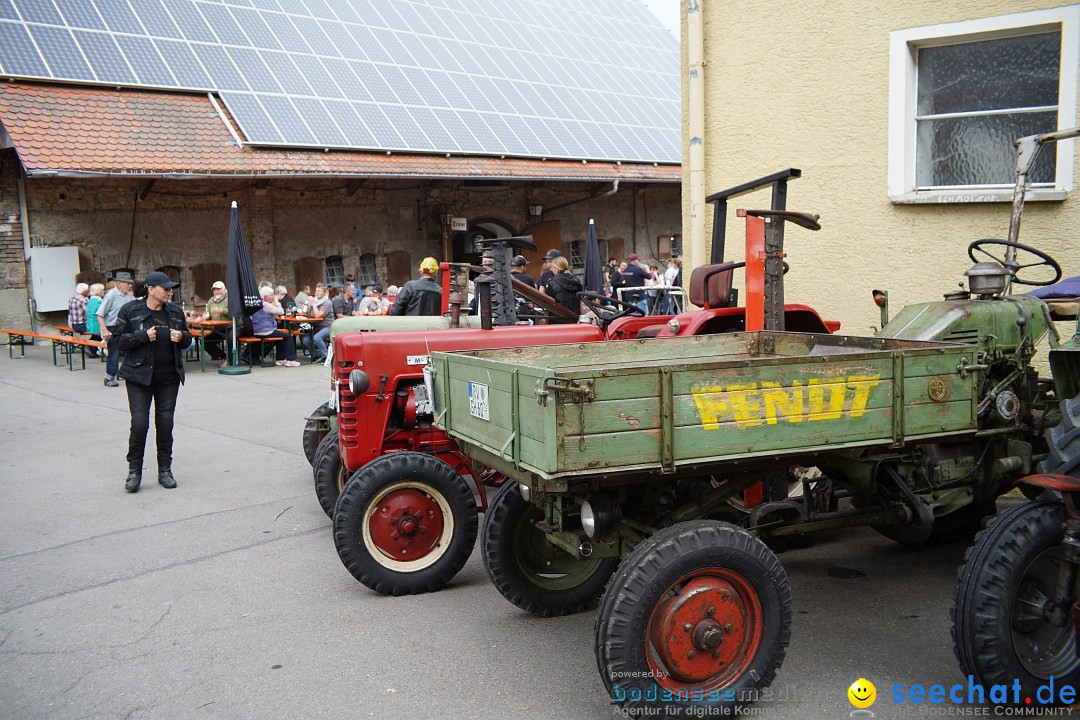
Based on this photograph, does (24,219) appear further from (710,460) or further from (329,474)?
(710,460)

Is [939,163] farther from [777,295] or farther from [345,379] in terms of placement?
[345,379]

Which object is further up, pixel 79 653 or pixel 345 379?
pixel 345 379

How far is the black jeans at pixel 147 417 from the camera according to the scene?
755 centimetres

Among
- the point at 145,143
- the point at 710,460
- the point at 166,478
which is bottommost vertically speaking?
the point at 166,478

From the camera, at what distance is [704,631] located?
135 inches

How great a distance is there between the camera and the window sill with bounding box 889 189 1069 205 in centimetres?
660

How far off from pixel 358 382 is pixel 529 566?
167 cm

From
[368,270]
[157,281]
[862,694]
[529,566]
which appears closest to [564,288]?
[157,281]

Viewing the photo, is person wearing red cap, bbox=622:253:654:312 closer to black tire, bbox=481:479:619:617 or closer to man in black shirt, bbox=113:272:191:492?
man in black shirt, bbox=113:272:191:492

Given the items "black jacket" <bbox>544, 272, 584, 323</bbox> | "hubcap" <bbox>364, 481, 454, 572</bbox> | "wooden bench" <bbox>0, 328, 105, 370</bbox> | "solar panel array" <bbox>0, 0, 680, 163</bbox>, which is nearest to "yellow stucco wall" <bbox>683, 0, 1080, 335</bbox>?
"black jacket" <bbox>544, 272, 584, 323</bbox>

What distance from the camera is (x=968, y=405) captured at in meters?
4.01

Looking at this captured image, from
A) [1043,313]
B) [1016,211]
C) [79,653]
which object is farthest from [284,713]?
[1016,211]

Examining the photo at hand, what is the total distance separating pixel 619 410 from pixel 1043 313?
2.93 meters

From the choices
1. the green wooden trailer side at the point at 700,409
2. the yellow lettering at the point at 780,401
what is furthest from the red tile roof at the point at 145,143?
the yellow lettering at the point at 780,401
